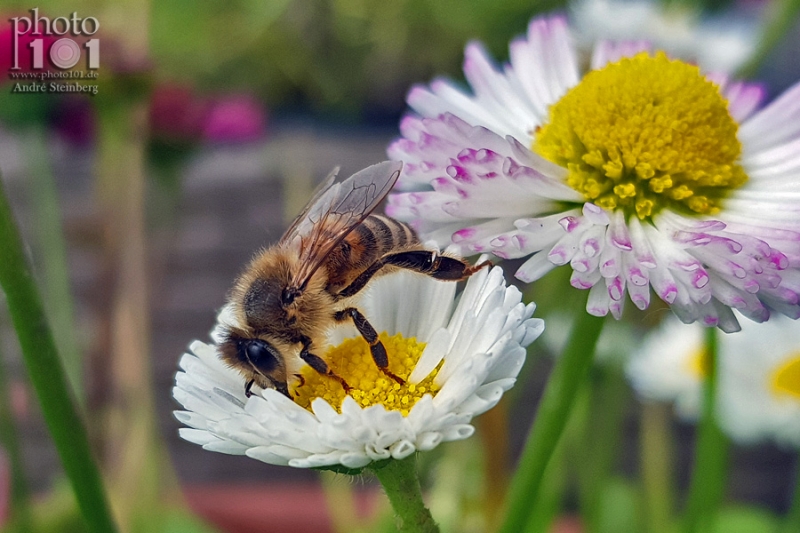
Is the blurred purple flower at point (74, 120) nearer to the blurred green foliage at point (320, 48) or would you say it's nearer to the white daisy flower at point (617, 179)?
the white daisy flower at point (617, 179)

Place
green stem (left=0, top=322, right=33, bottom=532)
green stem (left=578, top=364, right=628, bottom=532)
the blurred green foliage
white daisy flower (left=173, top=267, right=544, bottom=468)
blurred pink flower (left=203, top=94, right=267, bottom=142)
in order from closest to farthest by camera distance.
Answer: white daisy flower (left=173, top=267, right=544, bottom=468) → green stem (left=0, top=322, right=33, bottom=532) → green stem (left=578, top=364, right=628, bottom=532) → blurred pink flower (left=203, top=94, right=267, bottom=142) → the blurred green foliage

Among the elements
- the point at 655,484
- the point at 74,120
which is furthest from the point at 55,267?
the point at 655,484

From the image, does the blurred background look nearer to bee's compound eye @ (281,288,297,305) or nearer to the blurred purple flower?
the blurred purple flower

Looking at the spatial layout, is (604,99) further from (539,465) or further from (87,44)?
(87,44)

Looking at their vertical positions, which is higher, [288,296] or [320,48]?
[320,48]

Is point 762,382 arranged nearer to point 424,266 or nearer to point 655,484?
point 655,484

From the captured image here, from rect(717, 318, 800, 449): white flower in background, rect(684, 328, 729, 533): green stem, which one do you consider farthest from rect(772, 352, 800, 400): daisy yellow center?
rect(684, 328, 729, 533): green stem
